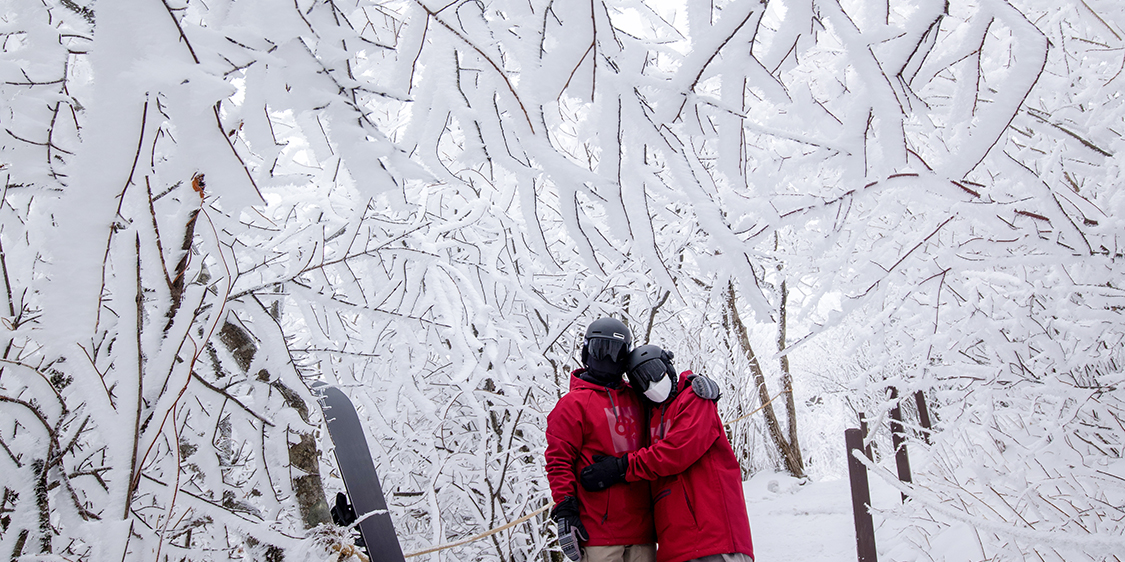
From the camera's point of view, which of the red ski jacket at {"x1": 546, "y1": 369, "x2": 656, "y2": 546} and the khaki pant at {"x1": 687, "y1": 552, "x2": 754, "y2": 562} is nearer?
the khaki pant at {"x1": 687, "y1": 552, "x2": 754, "y2": 562}

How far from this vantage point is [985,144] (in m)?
0.91

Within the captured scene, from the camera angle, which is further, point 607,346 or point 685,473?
point 607,346

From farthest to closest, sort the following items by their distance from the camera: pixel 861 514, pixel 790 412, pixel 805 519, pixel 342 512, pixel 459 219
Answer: pixel 790 412 < pixel 805 519 < pixel 861 514 < pixel 459 219 < pixel 342 512

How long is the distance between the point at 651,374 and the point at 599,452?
429 millimetres

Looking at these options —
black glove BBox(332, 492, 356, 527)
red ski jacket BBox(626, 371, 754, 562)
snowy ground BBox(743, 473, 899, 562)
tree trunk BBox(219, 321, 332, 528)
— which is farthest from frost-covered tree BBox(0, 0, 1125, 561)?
snowy ground BBox(743, 473, 899, 562)

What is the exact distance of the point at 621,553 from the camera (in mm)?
2473

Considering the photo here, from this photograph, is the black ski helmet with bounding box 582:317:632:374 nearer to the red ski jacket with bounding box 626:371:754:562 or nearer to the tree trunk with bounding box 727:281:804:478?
the red ski jacket with bounding box 626:371:754:562

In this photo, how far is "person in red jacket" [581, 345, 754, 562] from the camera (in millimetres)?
2367

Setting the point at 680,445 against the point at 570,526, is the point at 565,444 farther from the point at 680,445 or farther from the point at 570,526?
the point at 680,445

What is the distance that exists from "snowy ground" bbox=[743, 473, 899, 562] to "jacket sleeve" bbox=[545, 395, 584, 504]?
3105mm

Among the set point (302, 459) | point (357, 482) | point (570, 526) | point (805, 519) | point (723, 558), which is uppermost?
point (302, 459)

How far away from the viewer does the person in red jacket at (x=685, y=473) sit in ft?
7.77

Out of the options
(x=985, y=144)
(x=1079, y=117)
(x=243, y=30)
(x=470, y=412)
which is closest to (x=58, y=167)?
(x=243, y=30)

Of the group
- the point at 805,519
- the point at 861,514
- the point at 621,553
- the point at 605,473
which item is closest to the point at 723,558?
the point at 621,553
